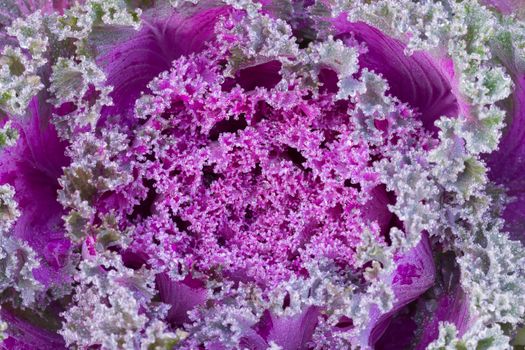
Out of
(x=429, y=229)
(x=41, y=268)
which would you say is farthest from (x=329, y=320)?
(x=41, y=268)

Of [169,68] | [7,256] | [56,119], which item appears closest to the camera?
[7,256]

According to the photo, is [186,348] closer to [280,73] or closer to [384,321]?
[384,321]

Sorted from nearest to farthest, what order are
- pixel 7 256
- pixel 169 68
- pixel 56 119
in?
1. pixel 7 256
2. pixel 56 119
3. pixel 169 68

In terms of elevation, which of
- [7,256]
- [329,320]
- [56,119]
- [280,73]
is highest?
[280,73]

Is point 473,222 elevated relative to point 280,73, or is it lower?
lower

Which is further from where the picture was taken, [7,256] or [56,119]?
[56,119]

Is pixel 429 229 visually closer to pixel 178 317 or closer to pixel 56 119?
pixel 178 317

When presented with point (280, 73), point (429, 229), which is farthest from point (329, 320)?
point (280, 73)
